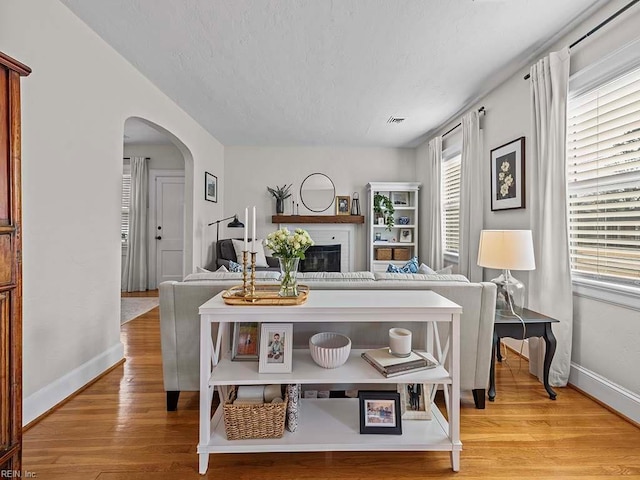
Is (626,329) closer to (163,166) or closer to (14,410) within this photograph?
(14,410)

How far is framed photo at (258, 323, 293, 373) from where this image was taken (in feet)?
5.10

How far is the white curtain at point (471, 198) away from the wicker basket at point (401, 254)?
177cm

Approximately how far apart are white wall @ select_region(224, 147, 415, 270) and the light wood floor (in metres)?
3.75

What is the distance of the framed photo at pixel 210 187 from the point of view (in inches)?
186

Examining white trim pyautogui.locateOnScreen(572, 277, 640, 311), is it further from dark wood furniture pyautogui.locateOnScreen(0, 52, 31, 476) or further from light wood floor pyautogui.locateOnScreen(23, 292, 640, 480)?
dark wood furniture pyautogui.locateOnScreen(0, 52, 31, 476)

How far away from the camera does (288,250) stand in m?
1.66

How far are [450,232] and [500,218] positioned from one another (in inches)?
50.9

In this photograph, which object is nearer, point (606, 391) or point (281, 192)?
point (606, 391)

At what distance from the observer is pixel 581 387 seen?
221cm

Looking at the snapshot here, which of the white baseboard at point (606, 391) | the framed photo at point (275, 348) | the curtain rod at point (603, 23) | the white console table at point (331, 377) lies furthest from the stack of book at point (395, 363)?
the curtain rod at point (603, 23)

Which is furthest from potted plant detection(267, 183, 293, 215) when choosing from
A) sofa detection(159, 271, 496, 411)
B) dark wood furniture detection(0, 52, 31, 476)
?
dark wood furniture detection(0, 52, 31, 476)

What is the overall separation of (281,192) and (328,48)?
3.17 m

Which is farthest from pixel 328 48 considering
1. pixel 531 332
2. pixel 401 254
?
pixel 401 254

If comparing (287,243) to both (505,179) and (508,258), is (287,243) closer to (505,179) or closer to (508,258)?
(508,258)
